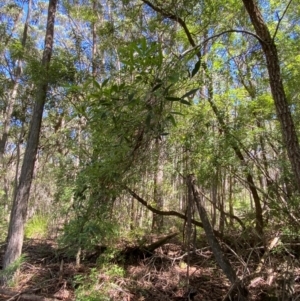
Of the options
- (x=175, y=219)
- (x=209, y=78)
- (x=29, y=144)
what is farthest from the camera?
(x=175, y=219)

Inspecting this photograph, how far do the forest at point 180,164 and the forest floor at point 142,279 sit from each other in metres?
0.03

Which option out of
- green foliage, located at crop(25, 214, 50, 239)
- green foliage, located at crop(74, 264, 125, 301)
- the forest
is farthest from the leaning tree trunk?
green foliage, located at crop(25, 214, 50, 239)

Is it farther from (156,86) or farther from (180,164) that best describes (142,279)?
(156,86)

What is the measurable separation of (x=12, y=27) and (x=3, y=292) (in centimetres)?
1040

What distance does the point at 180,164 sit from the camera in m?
5.73

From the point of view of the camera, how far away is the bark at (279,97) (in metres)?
2.61

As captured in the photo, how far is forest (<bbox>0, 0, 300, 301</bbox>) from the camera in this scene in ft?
8.57

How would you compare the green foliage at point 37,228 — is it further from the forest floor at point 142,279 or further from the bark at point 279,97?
the bark at point 279,97

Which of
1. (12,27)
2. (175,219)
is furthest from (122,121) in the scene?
(12,27)

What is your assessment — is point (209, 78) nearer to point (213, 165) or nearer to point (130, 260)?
point (213, 165)

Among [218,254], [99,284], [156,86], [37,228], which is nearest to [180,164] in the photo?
[218,254]

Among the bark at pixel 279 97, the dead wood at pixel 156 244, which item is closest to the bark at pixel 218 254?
the bark at pixel 279 97

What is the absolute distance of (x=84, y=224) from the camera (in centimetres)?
257

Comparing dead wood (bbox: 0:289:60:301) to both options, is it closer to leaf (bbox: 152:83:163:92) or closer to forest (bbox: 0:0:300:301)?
forest (bbox: 0:0:300:301)
